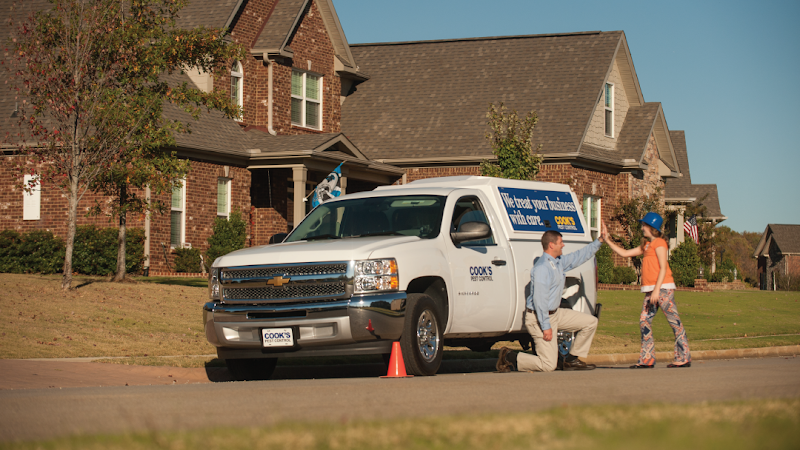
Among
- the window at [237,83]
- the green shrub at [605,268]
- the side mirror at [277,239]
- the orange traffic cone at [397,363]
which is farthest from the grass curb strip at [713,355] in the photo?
the window at [237,83]

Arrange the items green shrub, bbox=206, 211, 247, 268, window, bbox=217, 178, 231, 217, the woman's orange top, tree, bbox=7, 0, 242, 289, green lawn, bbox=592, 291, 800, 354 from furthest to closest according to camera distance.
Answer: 1. window, bbox=217, 178, 231, 217
2. green shrub, bbox=206, 211, 247, 268
3. tree, bbox=7, 0, 242, 289
4. green lawn, bbox=592, 291, 800, 354
5. the woman's orange top

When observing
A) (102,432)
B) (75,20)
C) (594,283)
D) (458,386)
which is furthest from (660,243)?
(75,20)

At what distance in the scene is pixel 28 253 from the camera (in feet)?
77.9

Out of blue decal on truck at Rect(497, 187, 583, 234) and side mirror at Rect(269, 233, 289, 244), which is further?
blue decal on truck at Rect(497, 187, 583, 234)

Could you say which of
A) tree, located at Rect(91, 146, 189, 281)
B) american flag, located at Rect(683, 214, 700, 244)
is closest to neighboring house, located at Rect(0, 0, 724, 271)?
american flag, located at Rect(683, 214, 700, 244)

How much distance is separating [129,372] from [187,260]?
51.2 feet

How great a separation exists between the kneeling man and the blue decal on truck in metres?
0.76

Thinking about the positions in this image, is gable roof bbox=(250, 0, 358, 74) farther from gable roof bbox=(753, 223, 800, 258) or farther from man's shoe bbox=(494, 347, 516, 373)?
gable roof bbox=(753, 223, 800, 258)

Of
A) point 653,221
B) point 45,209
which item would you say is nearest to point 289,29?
point 45,209

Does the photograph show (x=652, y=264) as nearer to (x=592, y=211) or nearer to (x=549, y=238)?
(x=549, y=238)

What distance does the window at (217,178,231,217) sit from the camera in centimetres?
2802

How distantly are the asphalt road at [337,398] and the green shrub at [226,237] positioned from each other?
18.0 m

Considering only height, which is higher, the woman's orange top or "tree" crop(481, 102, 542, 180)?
"tree" crop(481, 102, 542, 180)

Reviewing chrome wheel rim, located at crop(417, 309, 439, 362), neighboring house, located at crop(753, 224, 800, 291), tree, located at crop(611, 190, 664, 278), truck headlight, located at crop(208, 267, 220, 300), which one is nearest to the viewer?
chrome wheel rim, located at crop(417, 309, 439, 362)
